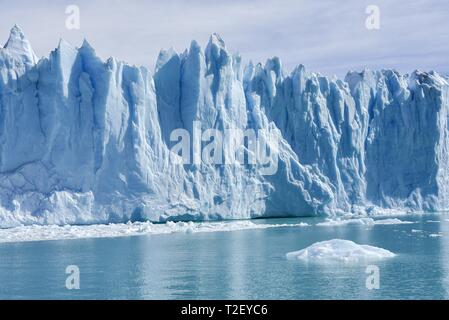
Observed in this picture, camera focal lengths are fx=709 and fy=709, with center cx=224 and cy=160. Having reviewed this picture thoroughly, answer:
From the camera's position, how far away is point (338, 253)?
14.6 m

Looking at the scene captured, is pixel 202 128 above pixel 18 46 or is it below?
below

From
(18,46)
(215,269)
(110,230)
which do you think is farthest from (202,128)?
(215,269)

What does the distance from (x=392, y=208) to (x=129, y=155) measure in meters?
13.5

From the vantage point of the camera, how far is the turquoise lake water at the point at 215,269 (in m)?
11.0

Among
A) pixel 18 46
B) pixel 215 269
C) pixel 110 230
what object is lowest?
pixel 215 269

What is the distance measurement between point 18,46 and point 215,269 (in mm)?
14883

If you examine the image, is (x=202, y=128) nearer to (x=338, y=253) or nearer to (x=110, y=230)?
(x=110, y=230)

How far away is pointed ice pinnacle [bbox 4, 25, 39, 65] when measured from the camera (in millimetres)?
24891

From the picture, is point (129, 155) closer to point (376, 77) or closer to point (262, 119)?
point (262, 119)

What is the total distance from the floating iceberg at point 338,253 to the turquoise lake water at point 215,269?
0.39 metres

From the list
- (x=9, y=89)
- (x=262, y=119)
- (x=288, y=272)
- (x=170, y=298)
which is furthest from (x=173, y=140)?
(x=170, y=298)

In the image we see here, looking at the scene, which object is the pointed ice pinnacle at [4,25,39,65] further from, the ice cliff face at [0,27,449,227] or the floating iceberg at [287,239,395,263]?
the floating iceberg at [287,239,395,263]

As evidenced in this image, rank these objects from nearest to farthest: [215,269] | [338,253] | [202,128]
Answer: [215,269]
[338,253]
[202,128]
